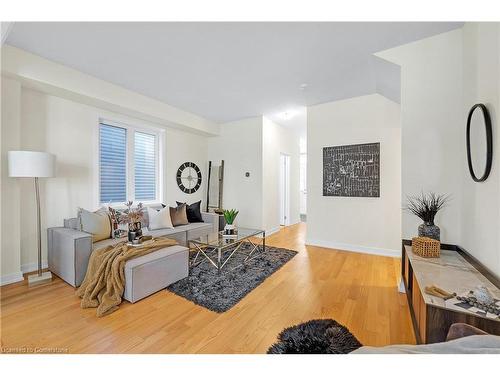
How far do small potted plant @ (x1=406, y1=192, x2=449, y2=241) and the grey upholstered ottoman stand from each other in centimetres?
250

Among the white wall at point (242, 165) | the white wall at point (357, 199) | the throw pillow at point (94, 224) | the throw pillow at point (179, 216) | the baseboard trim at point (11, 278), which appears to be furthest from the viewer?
the white wall at point (242, 165)

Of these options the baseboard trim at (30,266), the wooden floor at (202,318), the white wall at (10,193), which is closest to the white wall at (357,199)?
the wooden floor at (202,318)

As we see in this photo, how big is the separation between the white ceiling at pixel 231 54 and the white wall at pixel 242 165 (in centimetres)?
126

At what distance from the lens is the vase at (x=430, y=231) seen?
193 centimetres

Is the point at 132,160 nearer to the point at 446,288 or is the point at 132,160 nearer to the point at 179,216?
the point at 179,216

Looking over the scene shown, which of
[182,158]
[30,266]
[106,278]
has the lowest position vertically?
[30,266]

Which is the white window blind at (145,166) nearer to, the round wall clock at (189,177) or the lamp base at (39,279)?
the round wall clock at (189,177)

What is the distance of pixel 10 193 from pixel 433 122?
462 centimetres

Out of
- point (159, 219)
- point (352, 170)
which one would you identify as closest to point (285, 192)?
point (352, 170)

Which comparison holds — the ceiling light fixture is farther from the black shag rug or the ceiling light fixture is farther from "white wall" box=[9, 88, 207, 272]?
the black shag rug

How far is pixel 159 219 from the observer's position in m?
3.37

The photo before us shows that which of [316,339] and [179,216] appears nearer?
[316,339]

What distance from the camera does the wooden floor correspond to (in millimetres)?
1472
